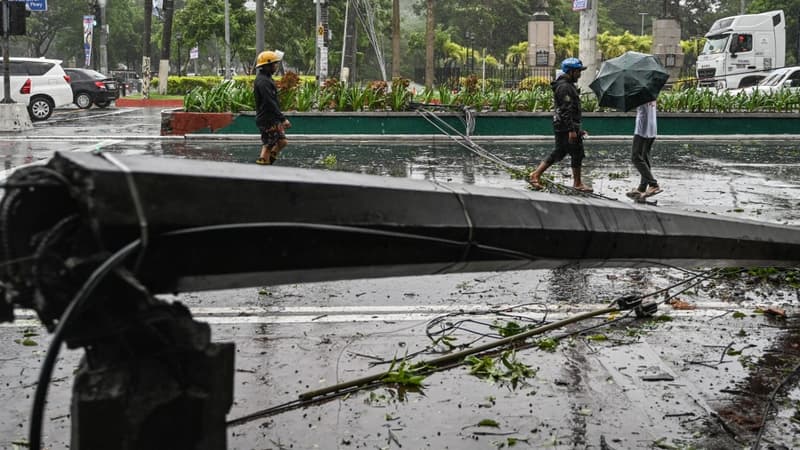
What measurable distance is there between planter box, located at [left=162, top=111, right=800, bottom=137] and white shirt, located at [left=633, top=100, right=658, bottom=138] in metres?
8.86

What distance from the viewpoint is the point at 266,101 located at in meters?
13.7

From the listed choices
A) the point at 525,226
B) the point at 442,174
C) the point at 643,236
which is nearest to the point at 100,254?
the point at 525,226

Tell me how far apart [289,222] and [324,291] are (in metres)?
4.53

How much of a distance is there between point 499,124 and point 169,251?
19.2 metres

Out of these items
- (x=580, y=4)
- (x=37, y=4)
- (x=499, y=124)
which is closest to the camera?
(x=499, y=124)

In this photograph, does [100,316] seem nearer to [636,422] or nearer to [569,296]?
[636,422]

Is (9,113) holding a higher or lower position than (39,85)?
lower

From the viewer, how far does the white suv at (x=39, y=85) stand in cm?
2858

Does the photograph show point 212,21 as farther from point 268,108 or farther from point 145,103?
point 268,108

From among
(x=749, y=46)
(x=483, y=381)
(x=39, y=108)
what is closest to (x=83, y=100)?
(x=39, y=108)

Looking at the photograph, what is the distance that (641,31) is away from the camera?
85.9 m

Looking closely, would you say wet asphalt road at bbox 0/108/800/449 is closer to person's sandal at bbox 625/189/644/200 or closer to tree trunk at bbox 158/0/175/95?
person's sandal at bbox 625/189/644/200

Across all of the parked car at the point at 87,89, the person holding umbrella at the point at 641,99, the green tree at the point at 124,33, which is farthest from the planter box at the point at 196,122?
the green tree at the point at 124,33

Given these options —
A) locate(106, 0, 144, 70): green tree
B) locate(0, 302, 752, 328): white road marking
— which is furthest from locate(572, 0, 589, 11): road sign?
locate(106, 0, 144, 70): green tree
